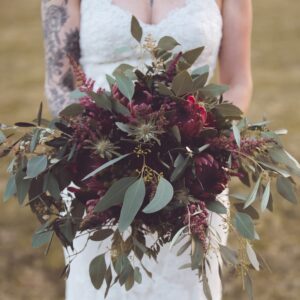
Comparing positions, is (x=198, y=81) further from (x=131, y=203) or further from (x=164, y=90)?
(x=131, y=203)

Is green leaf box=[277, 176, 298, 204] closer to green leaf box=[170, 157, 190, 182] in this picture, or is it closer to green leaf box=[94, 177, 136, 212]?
green leaf box=[170, 157, 190, 182]

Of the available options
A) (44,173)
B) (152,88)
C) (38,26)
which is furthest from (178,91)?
(38,26)

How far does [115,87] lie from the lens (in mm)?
1845

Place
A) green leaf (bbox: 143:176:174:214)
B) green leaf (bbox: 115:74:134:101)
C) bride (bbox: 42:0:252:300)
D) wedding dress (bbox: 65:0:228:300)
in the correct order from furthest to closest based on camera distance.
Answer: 1. bride (bbox: 42:0:252:300)
2. wedding dress (bbox: 65:0:228:300)
3. green leaf (bbox: 115:74:134:101)
4. green leaf (bbox: 143:176:174:214)

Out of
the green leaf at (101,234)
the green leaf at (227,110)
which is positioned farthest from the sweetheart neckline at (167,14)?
the green leaf at (101,234)

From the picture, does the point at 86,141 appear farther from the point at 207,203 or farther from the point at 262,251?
the point at 262,251

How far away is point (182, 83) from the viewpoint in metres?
1.78

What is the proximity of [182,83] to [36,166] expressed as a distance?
1.38 feet

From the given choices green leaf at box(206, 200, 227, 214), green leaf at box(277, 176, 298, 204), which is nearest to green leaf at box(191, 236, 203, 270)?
green leaf at box(206, 200, 227, 214)

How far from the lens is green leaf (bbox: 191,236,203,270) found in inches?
68.4

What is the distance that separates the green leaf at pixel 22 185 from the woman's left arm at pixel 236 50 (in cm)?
100

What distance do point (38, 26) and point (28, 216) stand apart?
8.47 meters


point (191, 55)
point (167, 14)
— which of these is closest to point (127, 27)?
point (167, 14)

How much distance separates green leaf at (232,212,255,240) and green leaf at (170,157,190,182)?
198 millimetres
